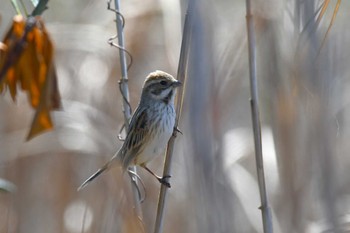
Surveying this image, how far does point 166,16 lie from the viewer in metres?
3.40

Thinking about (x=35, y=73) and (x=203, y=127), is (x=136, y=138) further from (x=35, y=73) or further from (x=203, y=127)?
(x=35, y=73)

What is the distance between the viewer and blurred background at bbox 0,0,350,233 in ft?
6.77

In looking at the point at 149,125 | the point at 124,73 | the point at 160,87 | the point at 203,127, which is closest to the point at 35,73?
the point at 203,127

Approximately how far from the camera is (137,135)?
10.1ft

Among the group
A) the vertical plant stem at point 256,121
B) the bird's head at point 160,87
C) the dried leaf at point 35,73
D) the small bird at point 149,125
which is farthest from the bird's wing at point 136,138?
the dried leaf at point 35,73

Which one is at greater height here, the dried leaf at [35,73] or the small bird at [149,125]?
the small bird at [149,125]

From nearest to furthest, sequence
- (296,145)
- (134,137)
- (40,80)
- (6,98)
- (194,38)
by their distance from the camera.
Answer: (40,80) → (194,38) → (296,145) → (134,137) → (6,98)

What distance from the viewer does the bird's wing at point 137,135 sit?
3.01 metres

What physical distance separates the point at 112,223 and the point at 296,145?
75 centimetres

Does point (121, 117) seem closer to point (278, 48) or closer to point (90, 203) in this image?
point (90, 203)

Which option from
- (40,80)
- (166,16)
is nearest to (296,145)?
(166,16)

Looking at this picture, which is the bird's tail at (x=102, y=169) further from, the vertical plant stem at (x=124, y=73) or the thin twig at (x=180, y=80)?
the thin twig at (x=180, y=80)

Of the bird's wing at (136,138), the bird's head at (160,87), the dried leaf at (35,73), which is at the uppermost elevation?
the bird's head at (160,87)

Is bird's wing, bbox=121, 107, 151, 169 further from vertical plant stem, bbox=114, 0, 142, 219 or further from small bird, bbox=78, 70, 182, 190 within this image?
vertical plant stem, bbox=114, 0, 142, 219
